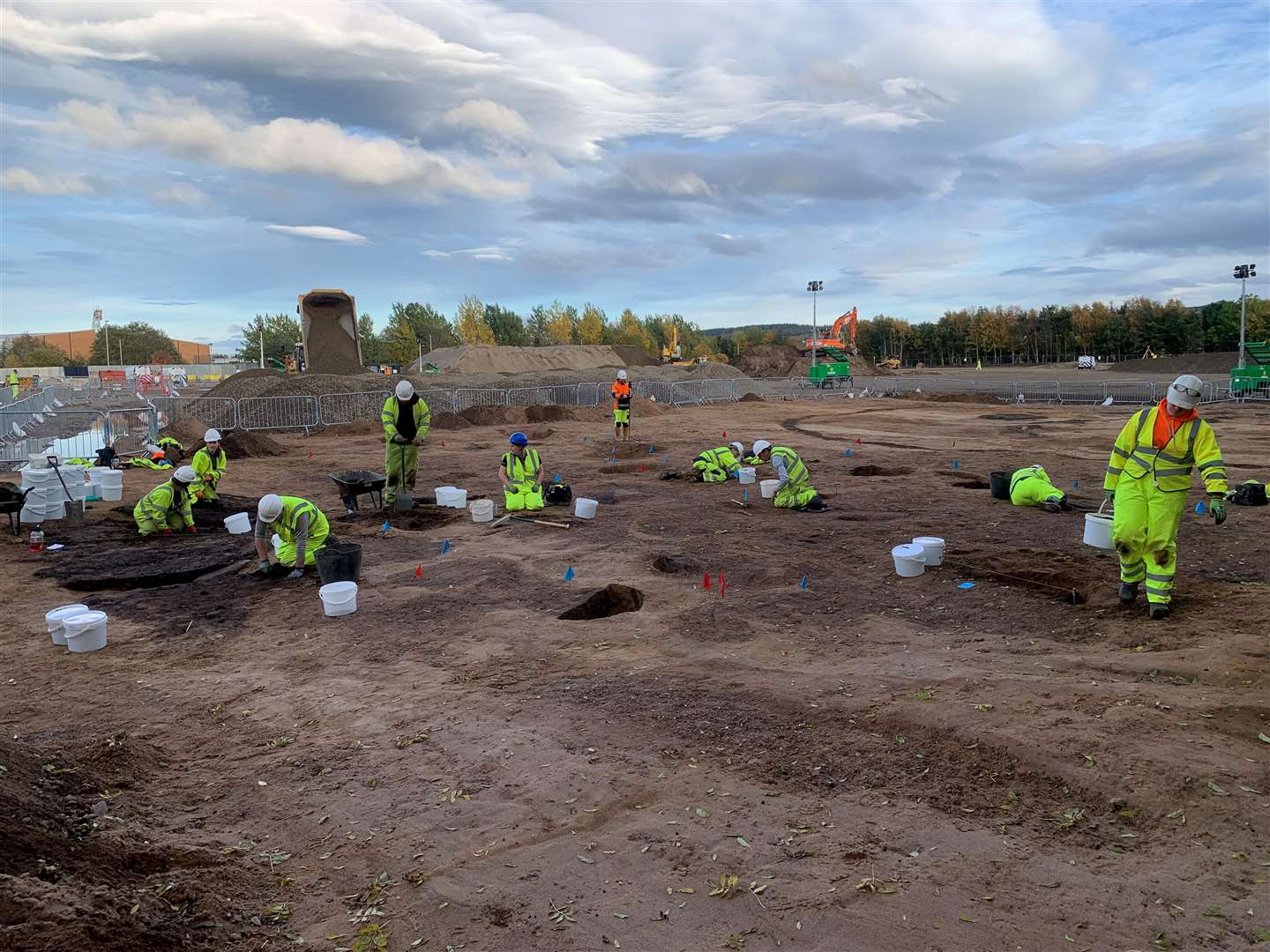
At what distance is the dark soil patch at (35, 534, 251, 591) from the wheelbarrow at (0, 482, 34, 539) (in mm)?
1200

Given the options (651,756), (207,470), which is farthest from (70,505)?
(651,756)

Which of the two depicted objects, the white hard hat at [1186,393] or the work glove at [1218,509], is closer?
the white hard hat at [1186,393]

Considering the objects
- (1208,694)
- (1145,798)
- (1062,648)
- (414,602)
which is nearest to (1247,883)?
(1145,798)

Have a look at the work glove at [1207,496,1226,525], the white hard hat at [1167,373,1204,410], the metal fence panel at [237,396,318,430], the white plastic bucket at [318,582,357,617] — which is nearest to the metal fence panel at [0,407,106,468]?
the metal fence panel at [237,396,318,430]

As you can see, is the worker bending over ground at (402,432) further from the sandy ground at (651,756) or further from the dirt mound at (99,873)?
the dirt mound at (99,873)

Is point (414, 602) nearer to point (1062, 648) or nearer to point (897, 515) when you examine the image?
point (1062, 648)

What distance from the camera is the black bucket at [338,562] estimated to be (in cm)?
874

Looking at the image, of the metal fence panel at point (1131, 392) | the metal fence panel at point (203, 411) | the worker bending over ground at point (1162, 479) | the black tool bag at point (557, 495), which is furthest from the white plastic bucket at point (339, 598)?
the metal fence panel at point (1131, 392)

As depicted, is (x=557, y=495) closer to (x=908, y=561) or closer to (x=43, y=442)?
(x=908, y=561)

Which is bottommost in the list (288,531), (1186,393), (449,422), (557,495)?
(557,495)

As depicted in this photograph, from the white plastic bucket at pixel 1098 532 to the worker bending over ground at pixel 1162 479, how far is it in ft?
5.55

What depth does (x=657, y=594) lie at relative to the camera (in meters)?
8.59

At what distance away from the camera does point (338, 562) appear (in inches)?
345

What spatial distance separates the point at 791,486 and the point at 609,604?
5.24 m
